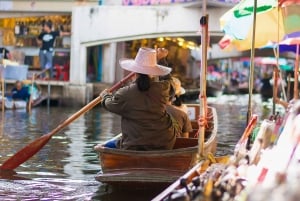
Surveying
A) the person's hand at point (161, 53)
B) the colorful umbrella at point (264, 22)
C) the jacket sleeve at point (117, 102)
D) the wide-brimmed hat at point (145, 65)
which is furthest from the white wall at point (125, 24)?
the jacket sleeve at point (117, 102)

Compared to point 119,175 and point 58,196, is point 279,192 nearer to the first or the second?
point 119,175

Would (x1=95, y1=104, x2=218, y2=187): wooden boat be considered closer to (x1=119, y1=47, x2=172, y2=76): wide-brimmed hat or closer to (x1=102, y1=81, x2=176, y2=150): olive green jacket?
(x1=102, y1=81, x2=176, y2=150): olive green jacket

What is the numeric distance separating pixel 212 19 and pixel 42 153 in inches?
489

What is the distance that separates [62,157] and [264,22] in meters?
5.06

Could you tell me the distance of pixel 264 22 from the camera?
12859 millimetres

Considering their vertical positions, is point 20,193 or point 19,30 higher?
point 19,30

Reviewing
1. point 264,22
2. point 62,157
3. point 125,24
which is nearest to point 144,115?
point 62,157

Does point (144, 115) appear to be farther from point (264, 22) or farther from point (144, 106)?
point (264, 22)

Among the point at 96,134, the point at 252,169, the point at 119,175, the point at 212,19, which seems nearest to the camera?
the point at 252,169

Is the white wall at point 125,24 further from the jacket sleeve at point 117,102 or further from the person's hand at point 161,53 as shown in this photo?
the jacket sleeve at point 117,102

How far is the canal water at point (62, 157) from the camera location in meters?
7.62

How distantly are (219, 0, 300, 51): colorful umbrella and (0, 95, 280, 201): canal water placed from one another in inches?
88.2

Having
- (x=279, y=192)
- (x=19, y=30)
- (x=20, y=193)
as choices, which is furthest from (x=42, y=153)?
(x=19, y=30)

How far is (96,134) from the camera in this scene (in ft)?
48.1
